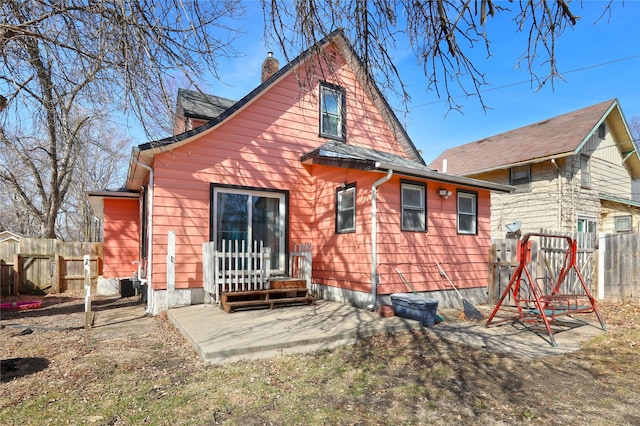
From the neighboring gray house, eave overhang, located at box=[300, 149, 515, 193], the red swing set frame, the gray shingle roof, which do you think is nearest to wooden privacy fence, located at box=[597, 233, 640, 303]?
the red swing set frame

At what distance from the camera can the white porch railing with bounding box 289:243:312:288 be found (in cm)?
767

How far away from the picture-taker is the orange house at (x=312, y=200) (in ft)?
23.9

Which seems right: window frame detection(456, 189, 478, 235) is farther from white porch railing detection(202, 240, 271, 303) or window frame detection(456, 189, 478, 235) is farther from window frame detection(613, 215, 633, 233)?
window frame detection(613, 215, 633, 233)

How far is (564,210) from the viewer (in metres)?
13.3

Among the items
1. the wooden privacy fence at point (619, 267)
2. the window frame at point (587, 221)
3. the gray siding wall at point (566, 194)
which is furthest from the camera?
the window frame at point (587, 221)

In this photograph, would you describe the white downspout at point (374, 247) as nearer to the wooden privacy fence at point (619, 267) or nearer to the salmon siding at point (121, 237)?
the wooden privacy fence at point (619, 267)

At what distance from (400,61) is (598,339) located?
5028mm

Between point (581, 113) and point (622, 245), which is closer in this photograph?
point (622, 245)

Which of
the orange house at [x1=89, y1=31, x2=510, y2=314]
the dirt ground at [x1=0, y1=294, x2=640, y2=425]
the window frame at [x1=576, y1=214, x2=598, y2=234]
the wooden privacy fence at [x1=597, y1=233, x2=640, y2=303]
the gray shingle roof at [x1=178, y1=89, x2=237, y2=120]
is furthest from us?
the window frame at [x1=576, y1=214, x2=598, y2=234]

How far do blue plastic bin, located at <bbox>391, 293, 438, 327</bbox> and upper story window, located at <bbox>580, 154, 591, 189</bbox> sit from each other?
1145 centimetres

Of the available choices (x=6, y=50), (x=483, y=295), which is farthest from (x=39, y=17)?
(x=483, y=295)

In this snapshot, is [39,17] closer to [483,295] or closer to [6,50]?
[6,50]

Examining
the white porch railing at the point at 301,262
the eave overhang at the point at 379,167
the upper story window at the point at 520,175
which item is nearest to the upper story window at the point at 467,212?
the eave overhang at the point at 379,167

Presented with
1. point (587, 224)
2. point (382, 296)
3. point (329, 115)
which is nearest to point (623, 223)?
point (587, 224)
